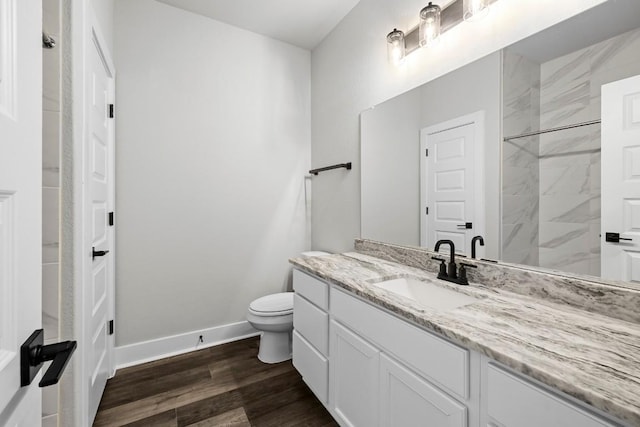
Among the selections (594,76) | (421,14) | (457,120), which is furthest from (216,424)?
(421,14)

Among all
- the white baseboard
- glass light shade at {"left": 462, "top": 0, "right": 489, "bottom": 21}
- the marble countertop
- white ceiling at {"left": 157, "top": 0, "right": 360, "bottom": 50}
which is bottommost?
the white baseboard

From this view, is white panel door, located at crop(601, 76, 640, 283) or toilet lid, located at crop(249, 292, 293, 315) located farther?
toilet lid, located at crop(249, 292, 293, 315)

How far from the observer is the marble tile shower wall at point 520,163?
1.19 meters

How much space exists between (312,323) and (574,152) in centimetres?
145

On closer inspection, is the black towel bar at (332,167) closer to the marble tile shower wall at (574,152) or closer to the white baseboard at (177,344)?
the marble tile shower wall at (574,152)

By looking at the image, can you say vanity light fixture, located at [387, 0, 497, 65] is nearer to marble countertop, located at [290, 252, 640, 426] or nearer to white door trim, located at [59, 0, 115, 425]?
marble countertop, located at [290, 252, 640, 426]

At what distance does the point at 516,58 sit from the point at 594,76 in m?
0.32

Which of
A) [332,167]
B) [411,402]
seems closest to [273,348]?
[411,402]

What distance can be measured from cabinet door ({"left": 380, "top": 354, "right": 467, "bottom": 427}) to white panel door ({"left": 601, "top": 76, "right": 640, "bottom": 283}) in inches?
28.5

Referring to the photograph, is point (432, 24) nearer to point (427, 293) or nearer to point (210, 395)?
point (427, 293)

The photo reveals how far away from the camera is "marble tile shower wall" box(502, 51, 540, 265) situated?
1.19m

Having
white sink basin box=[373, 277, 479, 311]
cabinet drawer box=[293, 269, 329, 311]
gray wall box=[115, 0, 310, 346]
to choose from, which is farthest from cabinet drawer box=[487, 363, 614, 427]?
gray wall box=[115, 0, 310, 346]

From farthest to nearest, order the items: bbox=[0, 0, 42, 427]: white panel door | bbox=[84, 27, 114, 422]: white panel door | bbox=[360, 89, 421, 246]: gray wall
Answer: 1. bbox=[360, 89, 421, 246]: gray wall
2. bbox=[84, 27, 114, 422]: white panel door
3. bbox=[0, 0, 42, 427]: white panel door

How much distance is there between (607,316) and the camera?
0.97 m
